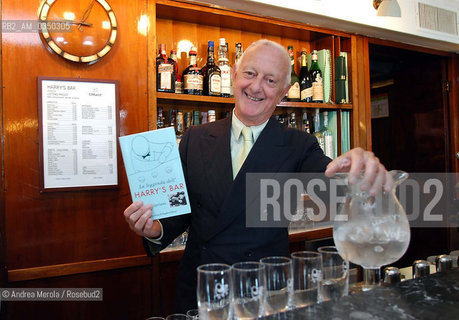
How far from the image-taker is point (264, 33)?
2982 mm

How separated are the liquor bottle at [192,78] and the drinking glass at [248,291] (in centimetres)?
188

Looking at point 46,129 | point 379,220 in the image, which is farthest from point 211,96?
point 379,220

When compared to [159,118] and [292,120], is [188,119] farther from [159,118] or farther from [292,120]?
[292,120]

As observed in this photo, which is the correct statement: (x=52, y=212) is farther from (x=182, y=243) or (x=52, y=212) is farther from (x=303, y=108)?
(x=303, y=108)

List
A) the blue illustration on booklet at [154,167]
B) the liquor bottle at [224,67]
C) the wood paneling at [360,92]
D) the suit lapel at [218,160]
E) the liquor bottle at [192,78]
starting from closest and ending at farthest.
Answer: the blue illustration on booklet at [154,167] → the suit lapel at [218,160] → the liquor bottle at [192,78] → the liquor bottle at [224,67] → the wood paneling at [360,92]

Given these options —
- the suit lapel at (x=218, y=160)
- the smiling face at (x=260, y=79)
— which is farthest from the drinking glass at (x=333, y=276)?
the smiling face at (x=260, y=79)

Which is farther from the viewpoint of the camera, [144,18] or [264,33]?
[264,33]

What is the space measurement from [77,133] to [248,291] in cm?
168

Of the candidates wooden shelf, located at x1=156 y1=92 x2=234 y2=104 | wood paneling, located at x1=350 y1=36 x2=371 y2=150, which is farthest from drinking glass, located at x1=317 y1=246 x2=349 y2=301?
wood paneling, located at x1=350 y1=36 x2=371 y2=150

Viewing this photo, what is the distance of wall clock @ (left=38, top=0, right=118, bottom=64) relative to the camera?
2072 mm

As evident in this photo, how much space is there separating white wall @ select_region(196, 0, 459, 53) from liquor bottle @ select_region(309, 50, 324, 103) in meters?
0.29

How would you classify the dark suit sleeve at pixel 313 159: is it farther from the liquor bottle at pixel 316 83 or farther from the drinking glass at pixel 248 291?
the liquor bottle at pixel 316 83

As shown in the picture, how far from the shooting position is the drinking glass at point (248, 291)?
750 millimetres

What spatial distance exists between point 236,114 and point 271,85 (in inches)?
8.0
